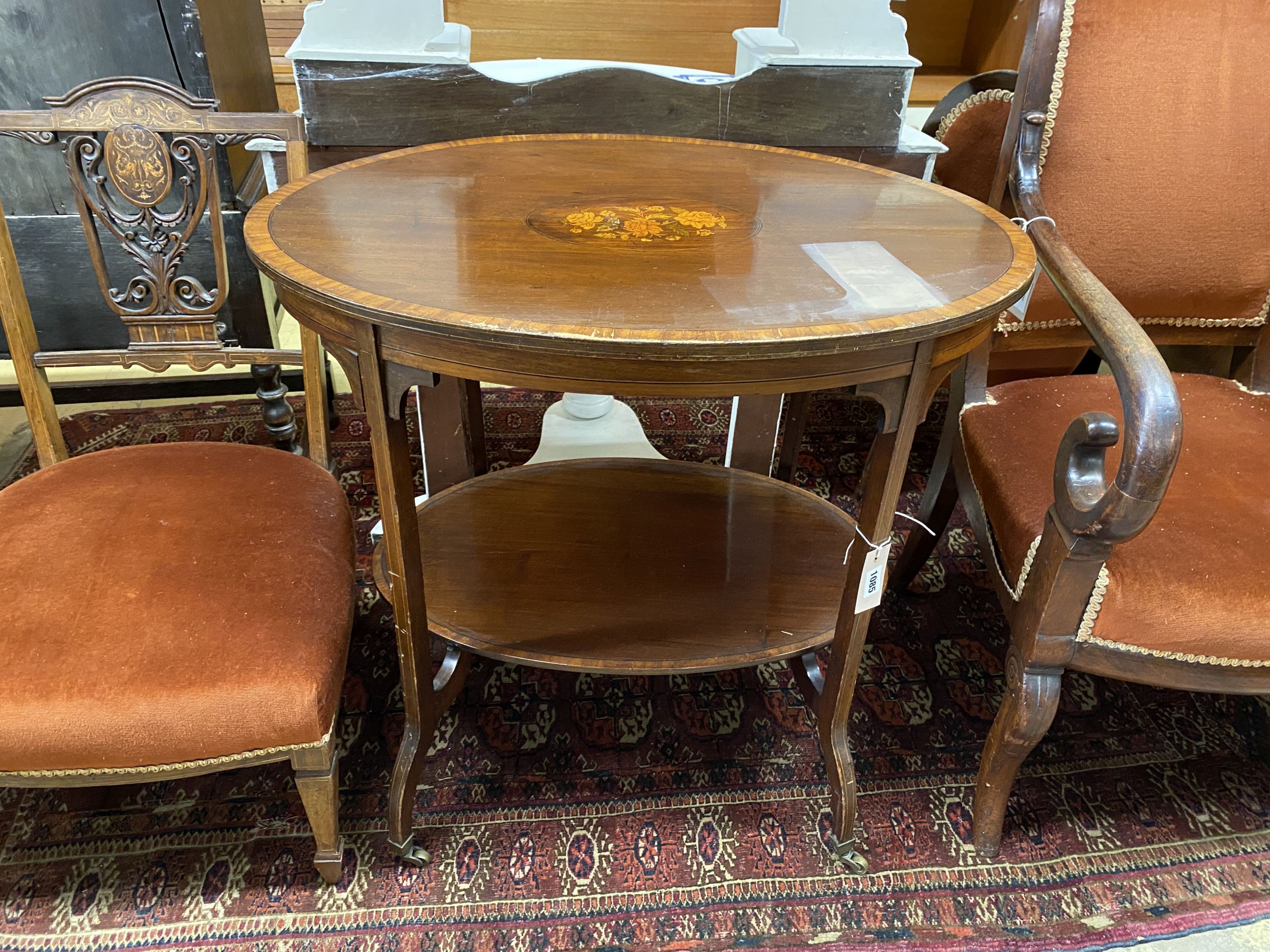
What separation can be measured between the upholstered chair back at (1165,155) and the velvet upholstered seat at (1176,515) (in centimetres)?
17

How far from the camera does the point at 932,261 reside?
3.12 feet

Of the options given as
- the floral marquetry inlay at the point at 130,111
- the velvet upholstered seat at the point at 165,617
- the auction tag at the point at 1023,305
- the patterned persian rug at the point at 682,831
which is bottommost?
the patterned persian rug at the point at 682,831

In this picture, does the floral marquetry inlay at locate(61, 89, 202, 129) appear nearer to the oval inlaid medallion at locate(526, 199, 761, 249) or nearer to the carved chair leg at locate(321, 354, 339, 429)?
the oval inlaid medallion at locate(526, 199, 761, 249)

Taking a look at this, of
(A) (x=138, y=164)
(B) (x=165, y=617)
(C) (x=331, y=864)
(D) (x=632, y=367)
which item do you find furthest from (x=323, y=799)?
(A) (x=138, y=164)

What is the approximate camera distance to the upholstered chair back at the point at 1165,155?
4.26 feet

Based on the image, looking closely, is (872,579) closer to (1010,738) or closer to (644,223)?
(1010,738)

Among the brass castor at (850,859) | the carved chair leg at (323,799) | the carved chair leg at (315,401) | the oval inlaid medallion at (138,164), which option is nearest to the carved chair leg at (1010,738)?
the brass castor at (850,859)

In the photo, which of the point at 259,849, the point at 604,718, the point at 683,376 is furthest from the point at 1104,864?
the point at 259,849

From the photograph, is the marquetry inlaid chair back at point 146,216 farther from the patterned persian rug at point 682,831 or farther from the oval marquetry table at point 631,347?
the patterned persian rug at point 682,831

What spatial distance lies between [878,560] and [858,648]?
0.16m

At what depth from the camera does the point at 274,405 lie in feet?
6.38

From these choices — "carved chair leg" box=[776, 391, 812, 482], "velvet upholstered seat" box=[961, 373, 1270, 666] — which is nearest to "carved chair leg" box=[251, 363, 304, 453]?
"carved chair leg" box=[776, 391, 812, 482]

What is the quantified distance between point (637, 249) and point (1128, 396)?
588mm

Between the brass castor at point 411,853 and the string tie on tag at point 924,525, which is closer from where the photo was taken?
the brass castor at point 411,853
